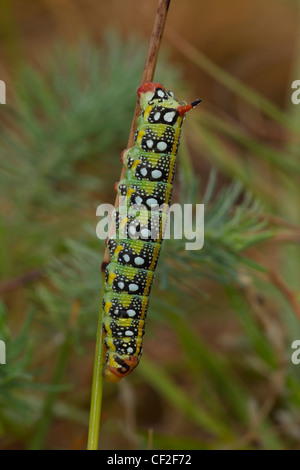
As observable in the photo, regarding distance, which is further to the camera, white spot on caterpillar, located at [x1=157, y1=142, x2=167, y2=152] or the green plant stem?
white spot on caterpillar, located at [x1=157, y1=142, x2=167, y2=152]

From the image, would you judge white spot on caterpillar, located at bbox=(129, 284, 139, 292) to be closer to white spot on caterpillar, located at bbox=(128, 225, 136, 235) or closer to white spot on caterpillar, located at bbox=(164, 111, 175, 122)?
white spot on caterpillar, located at bbox=(128, 225, 136, 235)

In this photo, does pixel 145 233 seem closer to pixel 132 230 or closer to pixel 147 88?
pixel 132 230

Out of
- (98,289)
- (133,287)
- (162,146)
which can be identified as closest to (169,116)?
(162,146)
